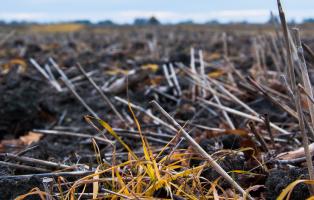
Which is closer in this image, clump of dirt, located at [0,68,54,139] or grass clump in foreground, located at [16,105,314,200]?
grass clump in foreground, located at [16,105,314,200]

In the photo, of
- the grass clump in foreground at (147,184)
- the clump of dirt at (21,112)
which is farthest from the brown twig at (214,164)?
the clump of dirt at (21,112)

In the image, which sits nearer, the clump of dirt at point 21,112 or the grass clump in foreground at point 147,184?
the grass clump in foreground at point 147,184

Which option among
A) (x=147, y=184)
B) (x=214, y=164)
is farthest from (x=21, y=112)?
(x=214, y=164)

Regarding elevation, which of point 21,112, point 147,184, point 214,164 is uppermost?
point 214,164

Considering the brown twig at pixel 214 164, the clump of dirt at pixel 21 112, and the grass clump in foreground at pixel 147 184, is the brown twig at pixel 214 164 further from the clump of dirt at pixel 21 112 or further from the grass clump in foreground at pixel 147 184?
the clump of dirt at pixel 21 112

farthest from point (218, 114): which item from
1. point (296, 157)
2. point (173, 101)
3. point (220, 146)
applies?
point (296, 157)

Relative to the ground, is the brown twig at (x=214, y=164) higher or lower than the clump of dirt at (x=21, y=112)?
higher

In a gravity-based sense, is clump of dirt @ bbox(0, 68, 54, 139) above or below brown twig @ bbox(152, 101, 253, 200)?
below

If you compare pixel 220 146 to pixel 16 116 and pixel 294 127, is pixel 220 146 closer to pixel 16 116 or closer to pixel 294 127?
pixel 294 127

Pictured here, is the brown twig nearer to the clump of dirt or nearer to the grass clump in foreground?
the grass clump in foreground

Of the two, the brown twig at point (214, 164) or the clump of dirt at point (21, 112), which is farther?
the clump of dirt at point (21, 112)

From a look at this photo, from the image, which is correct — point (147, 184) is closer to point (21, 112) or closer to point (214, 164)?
point (214, 164)

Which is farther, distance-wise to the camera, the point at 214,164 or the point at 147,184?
the point at 147,184

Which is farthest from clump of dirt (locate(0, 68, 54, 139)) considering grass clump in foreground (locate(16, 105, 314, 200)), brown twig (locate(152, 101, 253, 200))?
brown twig (locate(152, 101, 253, 200))
